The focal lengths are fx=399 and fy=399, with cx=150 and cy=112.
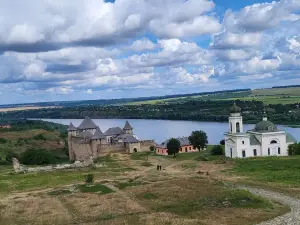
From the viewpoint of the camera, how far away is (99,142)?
2026 inches

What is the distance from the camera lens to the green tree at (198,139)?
160 feet

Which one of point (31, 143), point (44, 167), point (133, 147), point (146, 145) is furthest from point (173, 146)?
point (31, 143)

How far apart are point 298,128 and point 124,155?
49.4 meters

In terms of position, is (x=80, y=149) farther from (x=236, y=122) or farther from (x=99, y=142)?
(x=236, y=122)

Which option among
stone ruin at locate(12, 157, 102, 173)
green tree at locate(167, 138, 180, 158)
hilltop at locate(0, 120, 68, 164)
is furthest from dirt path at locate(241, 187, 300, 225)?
hilltop at locate(0, 120, 68, 164)

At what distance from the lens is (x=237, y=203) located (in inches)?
867

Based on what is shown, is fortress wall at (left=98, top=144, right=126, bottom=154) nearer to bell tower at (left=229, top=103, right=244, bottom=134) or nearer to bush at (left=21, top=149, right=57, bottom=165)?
bush at (left=21, top=149, right=57, bottom=165)

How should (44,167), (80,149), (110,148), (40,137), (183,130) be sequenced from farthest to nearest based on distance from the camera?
(183,130)
(40,137)
(80,149)
(110,148)
(44,167)

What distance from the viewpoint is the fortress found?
51.0 m

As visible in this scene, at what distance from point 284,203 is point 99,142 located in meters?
32.7

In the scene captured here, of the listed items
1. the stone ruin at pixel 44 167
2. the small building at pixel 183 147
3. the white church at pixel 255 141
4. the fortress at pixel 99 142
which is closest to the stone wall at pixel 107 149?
the fortress at pixel 99 142

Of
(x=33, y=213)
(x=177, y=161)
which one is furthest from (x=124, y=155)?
(x=33, y=213)

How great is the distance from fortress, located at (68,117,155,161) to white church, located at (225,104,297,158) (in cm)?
1351

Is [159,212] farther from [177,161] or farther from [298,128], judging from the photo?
[298,128]
